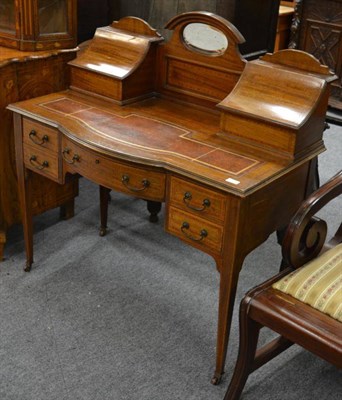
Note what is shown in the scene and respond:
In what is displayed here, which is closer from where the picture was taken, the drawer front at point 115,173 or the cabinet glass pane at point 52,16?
the drawer front at point 115,173

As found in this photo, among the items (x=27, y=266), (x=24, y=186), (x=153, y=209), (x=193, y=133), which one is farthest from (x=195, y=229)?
(x=153, y=209)

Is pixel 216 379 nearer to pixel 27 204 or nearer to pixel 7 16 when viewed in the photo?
pixel 27 204

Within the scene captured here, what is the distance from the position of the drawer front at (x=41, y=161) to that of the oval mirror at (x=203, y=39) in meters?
0.68

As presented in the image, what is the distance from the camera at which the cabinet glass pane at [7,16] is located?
265 cm

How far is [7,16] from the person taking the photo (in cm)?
268

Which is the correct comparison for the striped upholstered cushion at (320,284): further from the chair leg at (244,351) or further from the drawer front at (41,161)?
the drawer front at (41,161)

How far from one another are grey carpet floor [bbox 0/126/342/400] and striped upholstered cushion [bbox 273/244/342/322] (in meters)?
0.52

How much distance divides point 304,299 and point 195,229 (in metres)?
0.42

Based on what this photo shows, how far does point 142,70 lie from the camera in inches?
95.3

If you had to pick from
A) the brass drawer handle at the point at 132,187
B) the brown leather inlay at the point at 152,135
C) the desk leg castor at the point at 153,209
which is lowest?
the desk leg castor at the point at 153,209

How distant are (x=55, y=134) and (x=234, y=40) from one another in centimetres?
75

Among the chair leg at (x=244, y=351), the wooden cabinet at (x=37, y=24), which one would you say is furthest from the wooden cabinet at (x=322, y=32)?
Result: the chair leg at (x=244, y=351)

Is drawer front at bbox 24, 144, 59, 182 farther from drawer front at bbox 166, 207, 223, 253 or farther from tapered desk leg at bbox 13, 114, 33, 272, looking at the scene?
drawer front at bbox 166, 207, 223, 253

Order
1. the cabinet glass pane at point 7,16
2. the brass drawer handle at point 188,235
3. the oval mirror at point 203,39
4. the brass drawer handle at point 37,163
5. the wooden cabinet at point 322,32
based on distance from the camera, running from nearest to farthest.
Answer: the brass drawer handle at point 188,235, the oval mirror at point 203,39, the brass drawer handle at point 37,163, the cabinet glass pane at point 7,16, the wooden cabinet at point 322,32
